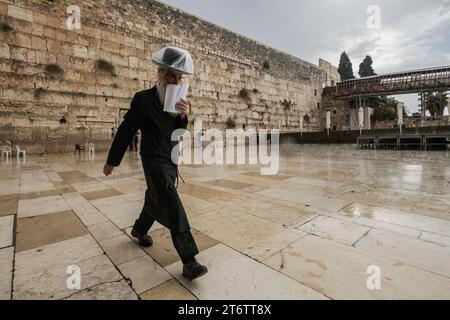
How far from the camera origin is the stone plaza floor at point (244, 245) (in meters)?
1.32

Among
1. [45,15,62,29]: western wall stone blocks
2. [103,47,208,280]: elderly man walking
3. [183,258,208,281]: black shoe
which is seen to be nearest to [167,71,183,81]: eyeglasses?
[103,47,208,280]: elderly man walking

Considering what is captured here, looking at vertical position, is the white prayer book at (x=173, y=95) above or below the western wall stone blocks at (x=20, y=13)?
below

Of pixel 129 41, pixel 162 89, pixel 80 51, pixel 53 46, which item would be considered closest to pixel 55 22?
pixel 53 46

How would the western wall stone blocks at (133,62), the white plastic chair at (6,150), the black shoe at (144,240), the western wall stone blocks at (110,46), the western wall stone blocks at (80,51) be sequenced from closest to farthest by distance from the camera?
the black shoe at (144,240), the white plastic chair at (6,150), the western wall stone blocks at (80,51), the western wall stone blocks at (110,46), the western wall stone blocks at (133,62)

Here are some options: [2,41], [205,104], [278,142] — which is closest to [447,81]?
[278,142]

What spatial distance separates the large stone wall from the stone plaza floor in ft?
21.2

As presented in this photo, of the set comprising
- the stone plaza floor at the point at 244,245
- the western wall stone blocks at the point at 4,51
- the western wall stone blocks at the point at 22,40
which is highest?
the western wall stone blocks at the point at 22,40

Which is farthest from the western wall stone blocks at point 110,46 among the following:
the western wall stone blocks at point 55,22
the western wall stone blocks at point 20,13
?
the western wall stone blocks at point 20,13

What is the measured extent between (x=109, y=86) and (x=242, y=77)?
834 centimetres

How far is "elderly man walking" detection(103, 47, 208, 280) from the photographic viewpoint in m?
1.46

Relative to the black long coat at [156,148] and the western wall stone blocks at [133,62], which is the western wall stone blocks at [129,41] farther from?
the black long coat at [156,148]

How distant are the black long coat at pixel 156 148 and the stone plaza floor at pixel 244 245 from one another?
1.28 ft

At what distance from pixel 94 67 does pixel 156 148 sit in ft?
33.0

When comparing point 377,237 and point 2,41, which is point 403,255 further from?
point 2,41
